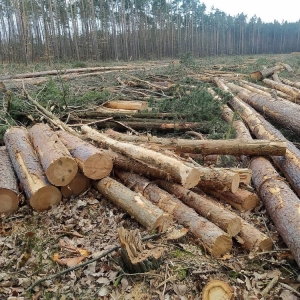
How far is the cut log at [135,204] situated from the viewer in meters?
3.63

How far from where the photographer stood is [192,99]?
25.6 ft

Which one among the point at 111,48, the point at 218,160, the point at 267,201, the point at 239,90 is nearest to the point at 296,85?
the point at 239,90

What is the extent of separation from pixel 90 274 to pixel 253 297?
65.5 inches

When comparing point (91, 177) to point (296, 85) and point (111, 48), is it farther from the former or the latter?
point (111, 48)

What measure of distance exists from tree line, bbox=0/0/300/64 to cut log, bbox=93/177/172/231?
21.8m

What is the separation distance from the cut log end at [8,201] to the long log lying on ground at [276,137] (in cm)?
406

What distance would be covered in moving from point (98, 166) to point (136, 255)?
1.82 meters

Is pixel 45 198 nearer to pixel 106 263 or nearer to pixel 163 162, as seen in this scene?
pixel 106 263

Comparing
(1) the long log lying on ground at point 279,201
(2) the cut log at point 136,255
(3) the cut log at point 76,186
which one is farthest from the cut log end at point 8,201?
(1) the long log lying on ground at point 279,201

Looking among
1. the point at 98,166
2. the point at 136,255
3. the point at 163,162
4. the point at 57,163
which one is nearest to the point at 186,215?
the point at 163,162

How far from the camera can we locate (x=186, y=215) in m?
3.75

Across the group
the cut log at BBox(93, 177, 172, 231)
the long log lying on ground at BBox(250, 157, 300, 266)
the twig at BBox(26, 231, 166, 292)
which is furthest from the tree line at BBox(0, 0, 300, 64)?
the twig at BBox(26, 231, 166, 292)

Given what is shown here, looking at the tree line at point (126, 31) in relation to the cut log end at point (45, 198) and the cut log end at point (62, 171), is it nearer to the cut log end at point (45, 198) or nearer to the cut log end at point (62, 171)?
the cut log end at point (62, 171)

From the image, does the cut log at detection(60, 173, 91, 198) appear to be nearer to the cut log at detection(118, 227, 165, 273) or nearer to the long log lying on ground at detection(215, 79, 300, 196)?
the cut log at detection(118, 227, 165, 273)
